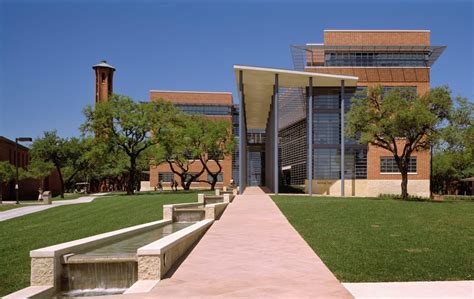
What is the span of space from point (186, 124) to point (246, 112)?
24.0 feet

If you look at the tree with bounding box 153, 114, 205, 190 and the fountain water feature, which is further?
the tree with bounding box 153, 114, 205, 190

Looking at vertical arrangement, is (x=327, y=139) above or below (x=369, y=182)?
above

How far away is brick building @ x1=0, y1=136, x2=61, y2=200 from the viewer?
54062mm

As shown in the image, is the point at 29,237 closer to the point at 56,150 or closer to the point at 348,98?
the point at 348,98

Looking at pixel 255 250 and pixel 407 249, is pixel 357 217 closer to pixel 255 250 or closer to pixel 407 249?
pixel 407 249

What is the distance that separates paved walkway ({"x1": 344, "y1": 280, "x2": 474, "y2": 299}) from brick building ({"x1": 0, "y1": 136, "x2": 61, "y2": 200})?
5303 centimetres

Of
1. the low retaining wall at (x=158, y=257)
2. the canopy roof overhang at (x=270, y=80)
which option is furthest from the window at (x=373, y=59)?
the low retaining wall at (x=158, y=257)

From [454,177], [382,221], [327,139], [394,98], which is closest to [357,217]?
[382,221]

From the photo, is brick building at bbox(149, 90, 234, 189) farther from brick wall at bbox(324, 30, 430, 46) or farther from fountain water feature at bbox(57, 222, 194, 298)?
fountain water feature at bbox(57, 222, 194, 298)

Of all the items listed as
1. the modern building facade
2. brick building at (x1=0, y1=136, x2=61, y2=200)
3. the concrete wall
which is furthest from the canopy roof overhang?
brick building at (x1=0, y1=136, x2=61, y2=200)

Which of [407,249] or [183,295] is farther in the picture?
[407,249]

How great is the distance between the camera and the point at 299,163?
4931 centimetres

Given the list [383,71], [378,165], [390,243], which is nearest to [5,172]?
[378,165]

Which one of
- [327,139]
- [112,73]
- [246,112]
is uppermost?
[112,73]
